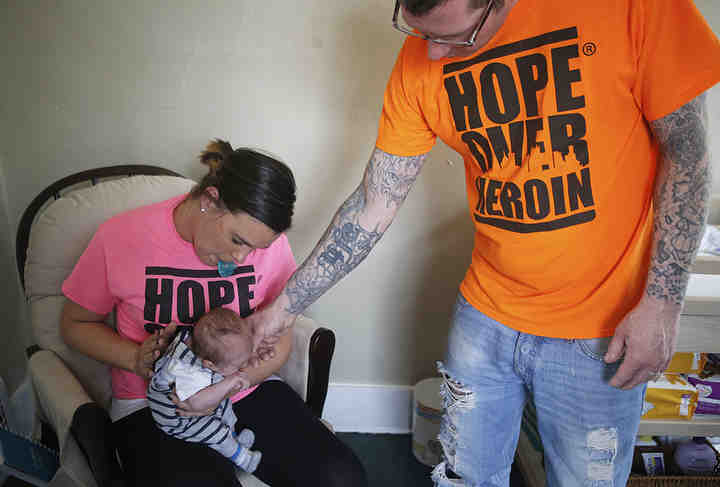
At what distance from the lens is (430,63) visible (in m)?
0.97

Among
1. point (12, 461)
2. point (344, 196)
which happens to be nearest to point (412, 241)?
point (344, 196)

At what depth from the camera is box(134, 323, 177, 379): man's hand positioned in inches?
46.8

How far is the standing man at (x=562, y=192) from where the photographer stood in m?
0.75

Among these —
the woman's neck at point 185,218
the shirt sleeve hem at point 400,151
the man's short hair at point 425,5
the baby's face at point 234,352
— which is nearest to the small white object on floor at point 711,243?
the shirt sleeve hem at point 400,151

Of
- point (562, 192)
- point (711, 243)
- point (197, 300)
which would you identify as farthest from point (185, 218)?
point (711, 243)

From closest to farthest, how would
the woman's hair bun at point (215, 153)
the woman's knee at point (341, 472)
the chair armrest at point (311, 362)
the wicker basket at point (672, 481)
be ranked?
1. the woman's knee at point (341, 472)
2. the woman's hair bun at point (215, 153)
3. the chair armrest at point (311, 362)
4. the wicker basket at point (672, 481)

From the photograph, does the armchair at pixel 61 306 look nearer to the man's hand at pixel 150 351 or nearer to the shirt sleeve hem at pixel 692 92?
the man's hand at pixel 150 351

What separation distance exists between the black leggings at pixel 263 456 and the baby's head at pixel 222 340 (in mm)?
202

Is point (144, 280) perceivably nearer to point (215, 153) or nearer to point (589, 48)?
point (215, 153)

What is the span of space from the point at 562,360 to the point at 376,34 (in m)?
1.24

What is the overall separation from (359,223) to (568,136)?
0.49 meters

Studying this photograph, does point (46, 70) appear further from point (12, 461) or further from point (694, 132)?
point (694, 132)

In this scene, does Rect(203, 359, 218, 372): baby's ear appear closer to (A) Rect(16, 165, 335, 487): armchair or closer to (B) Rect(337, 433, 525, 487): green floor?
(A) Rect(16, 165, 335, 487): armchair

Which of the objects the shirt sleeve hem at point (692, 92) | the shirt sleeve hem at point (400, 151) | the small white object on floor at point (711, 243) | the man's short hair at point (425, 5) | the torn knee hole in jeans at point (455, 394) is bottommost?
the torn knee hole in jeans at point (455, 394)
